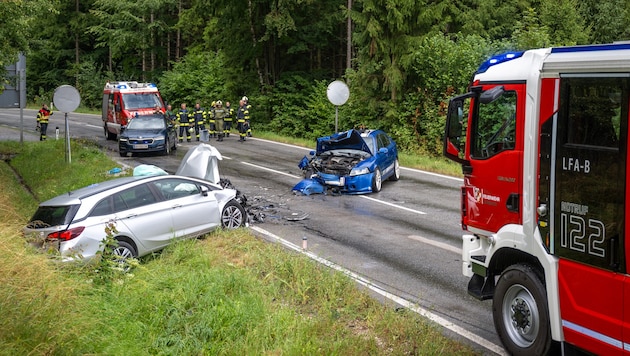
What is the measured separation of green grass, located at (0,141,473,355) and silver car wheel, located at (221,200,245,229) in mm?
2191

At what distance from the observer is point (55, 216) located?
10.9m

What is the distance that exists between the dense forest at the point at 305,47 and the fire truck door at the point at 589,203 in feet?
58.4

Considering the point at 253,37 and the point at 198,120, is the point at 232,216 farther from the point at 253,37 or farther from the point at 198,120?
the point at 253,37

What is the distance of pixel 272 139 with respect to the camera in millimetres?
30312

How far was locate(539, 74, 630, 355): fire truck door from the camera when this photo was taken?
5.70 m

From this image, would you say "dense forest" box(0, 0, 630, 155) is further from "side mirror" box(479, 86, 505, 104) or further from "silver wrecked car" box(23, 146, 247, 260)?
"side mirror" box(479, 86, 505, 104)

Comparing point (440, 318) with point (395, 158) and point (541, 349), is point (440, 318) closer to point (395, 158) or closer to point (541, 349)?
point (541, 349)

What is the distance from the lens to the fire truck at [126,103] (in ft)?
96.8

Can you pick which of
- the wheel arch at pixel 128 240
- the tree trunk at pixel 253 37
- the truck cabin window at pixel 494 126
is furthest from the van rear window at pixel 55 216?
the tree trunk at pixel 253 37

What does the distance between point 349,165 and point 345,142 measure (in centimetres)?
87

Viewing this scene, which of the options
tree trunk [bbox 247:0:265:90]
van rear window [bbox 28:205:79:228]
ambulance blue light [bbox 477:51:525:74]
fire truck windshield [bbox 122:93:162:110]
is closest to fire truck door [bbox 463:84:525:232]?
ambulance blue light [bbox 477:51:525:74]

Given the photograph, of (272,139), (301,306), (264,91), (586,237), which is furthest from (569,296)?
(264,91)

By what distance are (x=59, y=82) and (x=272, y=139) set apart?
126ft

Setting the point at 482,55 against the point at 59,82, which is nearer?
the point at 482,55
